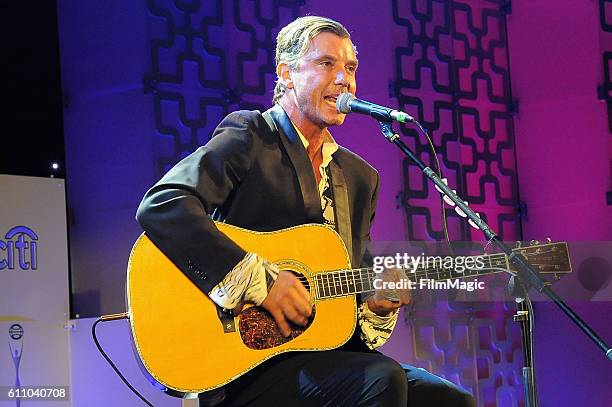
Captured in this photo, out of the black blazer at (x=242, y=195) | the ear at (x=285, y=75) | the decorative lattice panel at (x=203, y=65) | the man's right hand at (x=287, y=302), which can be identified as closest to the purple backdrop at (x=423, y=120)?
the decorative lattice panel at (x=203, y=65)

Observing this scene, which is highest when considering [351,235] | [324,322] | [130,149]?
[130,149]

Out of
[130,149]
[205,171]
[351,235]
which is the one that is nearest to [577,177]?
[130,149]

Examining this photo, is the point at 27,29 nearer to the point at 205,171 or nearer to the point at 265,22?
the point at 265,22

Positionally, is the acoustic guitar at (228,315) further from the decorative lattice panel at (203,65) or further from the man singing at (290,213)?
the decorative lattice panel at (203,65)

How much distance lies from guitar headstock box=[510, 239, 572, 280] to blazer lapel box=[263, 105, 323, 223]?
62cm

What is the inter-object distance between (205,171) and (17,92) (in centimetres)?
192

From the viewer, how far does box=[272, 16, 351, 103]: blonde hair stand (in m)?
3.00

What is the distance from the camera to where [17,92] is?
4277mm

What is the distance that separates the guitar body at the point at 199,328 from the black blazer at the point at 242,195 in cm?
6

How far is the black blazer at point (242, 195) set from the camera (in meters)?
2.63

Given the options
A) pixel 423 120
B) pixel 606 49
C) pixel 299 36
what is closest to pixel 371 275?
pixel 299 36

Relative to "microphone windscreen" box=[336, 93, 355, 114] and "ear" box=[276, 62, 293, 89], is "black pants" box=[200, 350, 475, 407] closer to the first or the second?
"microphone windscreen" box=[336, 93, 355, 114]

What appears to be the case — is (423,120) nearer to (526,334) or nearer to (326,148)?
(326,148)

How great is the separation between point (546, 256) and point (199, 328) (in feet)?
3.55
